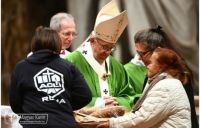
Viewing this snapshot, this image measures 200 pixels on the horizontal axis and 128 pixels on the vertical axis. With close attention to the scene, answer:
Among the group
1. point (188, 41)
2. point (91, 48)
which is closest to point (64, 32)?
point (91, 48)

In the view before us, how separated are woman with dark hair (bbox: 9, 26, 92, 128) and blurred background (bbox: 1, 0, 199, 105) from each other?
194cm

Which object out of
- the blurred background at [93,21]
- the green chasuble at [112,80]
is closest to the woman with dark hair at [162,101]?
the green chasuble at [112,80]

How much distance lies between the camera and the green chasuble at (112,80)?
4.40m

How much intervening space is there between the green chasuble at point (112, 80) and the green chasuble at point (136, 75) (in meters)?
0.19

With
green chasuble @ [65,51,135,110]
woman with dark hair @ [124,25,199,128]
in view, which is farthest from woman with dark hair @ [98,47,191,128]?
green chasuble @ [65,51,135,110]

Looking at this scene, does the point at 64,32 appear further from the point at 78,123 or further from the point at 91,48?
the point at 78,123

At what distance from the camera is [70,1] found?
19.2ft

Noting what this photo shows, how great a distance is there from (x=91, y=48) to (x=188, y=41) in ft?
4.78

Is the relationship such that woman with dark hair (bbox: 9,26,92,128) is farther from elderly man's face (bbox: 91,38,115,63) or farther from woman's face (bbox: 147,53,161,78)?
elderly man's face (bbox: 91,38,115,63)

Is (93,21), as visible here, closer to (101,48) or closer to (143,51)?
(101,48)

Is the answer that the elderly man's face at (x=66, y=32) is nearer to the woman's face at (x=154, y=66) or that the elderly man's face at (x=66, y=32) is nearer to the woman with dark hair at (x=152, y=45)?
the woman with dark hair at (x=152, y=45)

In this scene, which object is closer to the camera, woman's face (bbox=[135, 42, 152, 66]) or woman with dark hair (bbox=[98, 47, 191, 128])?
woman with dark hair (bbox=[98, 47, 191, 128])

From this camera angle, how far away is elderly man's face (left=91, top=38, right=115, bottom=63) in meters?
4.37

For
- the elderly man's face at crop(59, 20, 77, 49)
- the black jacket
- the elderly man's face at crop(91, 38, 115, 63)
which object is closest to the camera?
the black jacket
